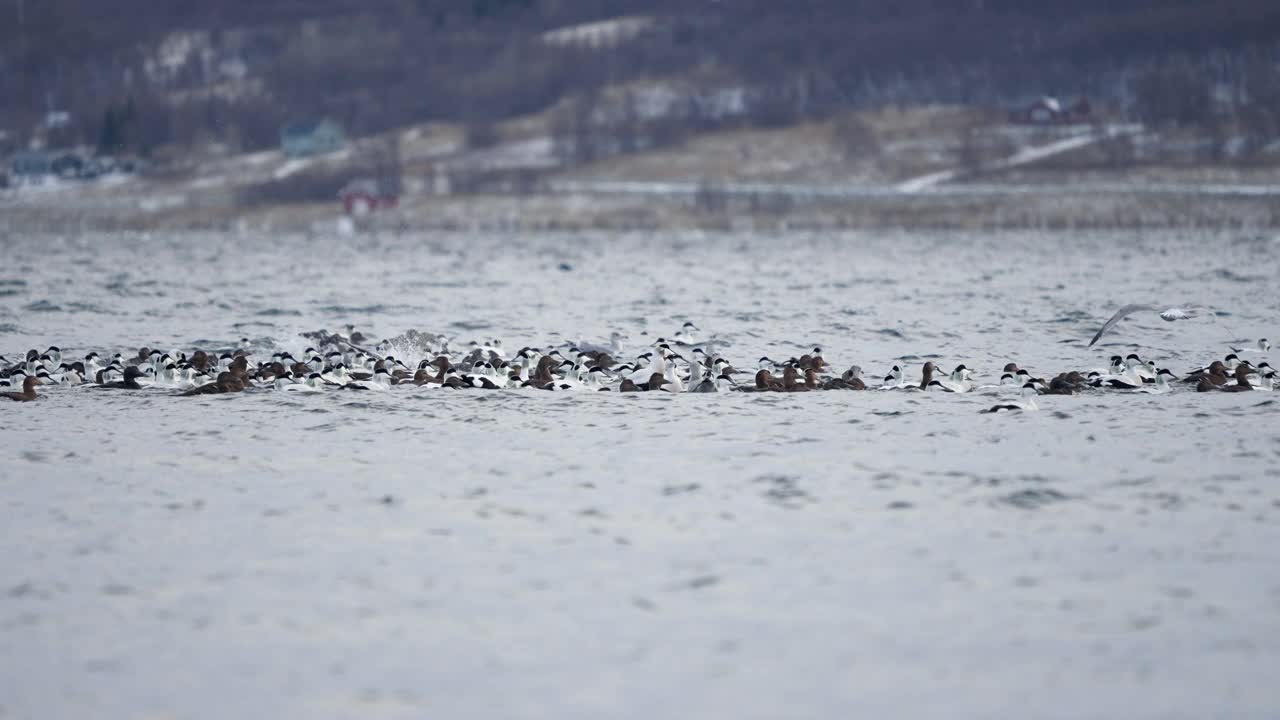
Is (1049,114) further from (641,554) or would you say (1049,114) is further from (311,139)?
(641,554)

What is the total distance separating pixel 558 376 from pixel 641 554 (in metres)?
11.8

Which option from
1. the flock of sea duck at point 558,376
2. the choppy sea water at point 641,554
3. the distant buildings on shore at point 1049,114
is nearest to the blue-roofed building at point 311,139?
the distant buildings on shore at point 1049,114

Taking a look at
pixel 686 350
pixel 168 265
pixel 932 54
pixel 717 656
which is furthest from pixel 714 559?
pixel 932 54

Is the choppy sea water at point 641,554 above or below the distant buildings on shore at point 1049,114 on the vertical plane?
below

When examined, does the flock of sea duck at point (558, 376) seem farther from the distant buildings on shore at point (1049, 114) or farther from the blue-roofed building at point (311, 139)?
the blue-roofed building at point (311, 139)

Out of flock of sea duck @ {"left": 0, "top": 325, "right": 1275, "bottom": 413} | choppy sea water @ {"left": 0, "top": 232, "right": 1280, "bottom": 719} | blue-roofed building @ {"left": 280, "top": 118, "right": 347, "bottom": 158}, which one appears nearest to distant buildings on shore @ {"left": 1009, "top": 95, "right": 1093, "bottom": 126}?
blue-roofed building @ {"left": 280, "top": 118, "right": 347, "bottom": 158}

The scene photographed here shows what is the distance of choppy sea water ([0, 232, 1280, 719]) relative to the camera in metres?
9.78

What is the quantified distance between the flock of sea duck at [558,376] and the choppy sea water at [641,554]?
2.19 feet

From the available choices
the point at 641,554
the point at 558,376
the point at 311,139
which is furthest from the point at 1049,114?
the point at 641,554

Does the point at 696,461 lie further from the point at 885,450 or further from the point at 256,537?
the point at 256,537

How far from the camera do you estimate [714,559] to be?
41.3 ft

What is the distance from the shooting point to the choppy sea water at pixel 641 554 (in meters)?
9.78

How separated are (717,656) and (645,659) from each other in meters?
0.50

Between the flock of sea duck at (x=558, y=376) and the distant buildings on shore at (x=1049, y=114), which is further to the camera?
the distant buildings on shore at (x=1049, y=114)
